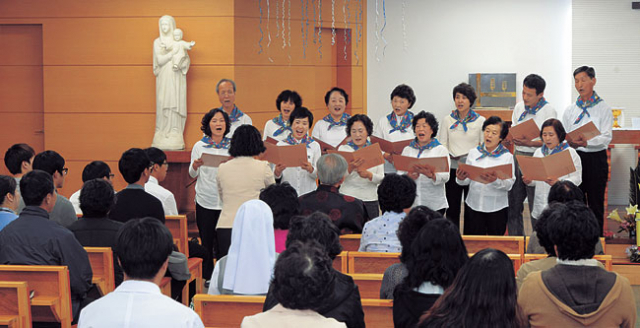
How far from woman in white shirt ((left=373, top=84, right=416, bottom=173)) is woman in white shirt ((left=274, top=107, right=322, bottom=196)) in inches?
26.2

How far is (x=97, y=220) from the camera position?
419 cm

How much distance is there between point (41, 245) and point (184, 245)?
4.55ft

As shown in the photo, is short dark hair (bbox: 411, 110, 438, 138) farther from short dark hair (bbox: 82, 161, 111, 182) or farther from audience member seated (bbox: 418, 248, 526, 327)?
audience member seated (bbox: 418, 248, 526, 327)

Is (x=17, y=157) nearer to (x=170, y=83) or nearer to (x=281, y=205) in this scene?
(x=281, y=205)

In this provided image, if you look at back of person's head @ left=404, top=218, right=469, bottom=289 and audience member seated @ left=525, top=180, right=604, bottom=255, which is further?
audience member seated @ left=525, top=180, right=604, bottom=255

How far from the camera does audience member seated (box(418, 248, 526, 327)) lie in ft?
7.61

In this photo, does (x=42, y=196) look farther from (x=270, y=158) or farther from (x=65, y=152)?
(x=65, y=152)

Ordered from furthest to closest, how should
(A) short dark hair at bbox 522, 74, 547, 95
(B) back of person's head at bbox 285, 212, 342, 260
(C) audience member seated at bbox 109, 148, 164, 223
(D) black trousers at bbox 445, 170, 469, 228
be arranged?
(D) black trousers at bbox 445, 170, 469, 228 → (A) short dark hair at bbox 522, 74, 547, 95 → (C) audience member seated at bbox 109, 148, 164, 223 → (B) back of person's head at bbox 285, 212, 342, 260

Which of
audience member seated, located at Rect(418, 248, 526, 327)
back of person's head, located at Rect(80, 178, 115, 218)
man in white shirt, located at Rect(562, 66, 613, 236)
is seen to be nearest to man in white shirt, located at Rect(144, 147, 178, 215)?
Result: back of person's head, located at Rect(80, 178, 115, 218)

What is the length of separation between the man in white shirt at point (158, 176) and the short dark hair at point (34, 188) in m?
1.22

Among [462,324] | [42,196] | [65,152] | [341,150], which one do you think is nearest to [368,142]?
[341,150]

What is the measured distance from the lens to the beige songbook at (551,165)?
5359mm

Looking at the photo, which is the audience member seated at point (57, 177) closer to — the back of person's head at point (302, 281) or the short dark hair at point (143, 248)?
the short dark hair at point (143, 248)

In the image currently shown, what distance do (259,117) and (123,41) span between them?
1.83m
